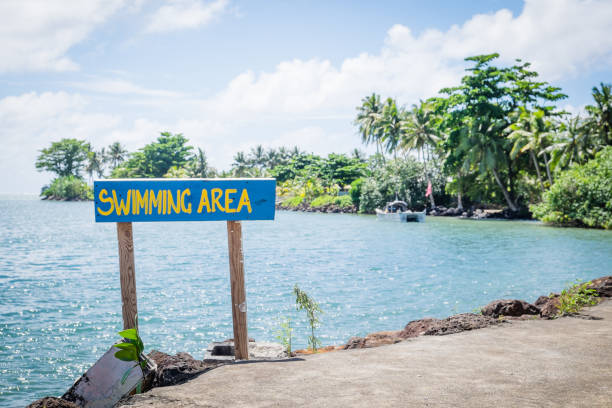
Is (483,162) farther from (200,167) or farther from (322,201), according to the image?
(200,167)

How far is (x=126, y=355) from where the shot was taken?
13.8ft

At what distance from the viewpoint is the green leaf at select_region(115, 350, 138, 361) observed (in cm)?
417

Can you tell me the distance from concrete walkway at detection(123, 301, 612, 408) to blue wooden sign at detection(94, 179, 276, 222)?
154 centimetres

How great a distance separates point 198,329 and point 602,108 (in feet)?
117

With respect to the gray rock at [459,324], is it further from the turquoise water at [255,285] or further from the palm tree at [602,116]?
the palm tree at [602,116]

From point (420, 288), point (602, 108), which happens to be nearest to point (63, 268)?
point (420, 288)

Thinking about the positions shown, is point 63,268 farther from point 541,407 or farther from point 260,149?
point 260,149

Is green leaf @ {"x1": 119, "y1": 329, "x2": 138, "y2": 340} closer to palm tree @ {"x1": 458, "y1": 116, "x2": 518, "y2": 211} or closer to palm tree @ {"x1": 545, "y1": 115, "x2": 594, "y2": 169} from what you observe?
palm tree @ {"x1": 545, "y1": 115, "x2": 594, "y2": 169}


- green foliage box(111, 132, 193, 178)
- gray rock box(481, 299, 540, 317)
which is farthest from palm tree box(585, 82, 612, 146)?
green foliage box(111, 132, 193, 178)

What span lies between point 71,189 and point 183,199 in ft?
Answer: 414

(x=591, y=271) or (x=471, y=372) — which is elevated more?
(x=471, y=372)

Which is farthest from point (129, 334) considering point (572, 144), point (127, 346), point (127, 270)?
point (572, 144)

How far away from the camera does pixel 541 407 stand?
3504 millimetres

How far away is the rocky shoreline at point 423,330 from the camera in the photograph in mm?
4414
